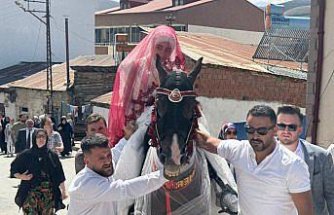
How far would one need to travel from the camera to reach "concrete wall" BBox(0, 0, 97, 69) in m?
37.2

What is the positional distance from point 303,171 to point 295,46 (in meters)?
11.5

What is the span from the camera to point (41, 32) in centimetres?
3862

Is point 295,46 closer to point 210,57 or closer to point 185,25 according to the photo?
point 210,57

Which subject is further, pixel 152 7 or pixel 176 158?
pixel 152 7

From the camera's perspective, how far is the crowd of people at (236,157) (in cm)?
332

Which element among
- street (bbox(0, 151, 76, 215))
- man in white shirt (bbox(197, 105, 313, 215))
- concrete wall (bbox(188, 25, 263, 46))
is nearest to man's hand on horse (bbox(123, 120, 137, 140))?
man in white shirt (bbox(197, 105, 313, 215))

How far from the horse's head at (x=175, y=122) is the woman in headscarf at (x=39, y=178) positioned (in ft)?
11.2

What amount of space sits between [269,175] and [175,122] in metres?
0.70

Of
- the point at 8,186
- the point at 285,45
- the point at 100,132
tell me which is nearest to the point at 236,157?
the point at 100,132

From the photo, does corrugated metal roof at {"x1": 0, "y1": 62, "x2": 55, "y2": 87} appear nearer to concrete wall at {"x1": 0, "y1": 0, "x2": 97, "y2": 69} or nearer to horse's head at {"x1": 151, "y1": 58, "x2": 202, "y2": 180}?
concrete wall at {"x1": 0, "y1": 0, "x2": 97, "y2": 69}

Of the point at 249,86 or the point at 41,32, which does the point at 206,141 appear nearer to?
the point at 249,86

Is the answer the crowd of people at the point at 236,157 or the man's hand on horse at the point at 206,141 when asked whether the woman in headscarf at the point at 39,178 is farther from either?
the man's hand on horse at the point at 206,141

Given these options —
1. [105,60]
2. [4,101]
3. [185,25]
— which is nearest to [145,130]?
[105,60]

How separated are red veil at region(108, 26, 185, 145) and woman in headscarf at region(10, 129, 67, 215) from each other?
7.09ft
